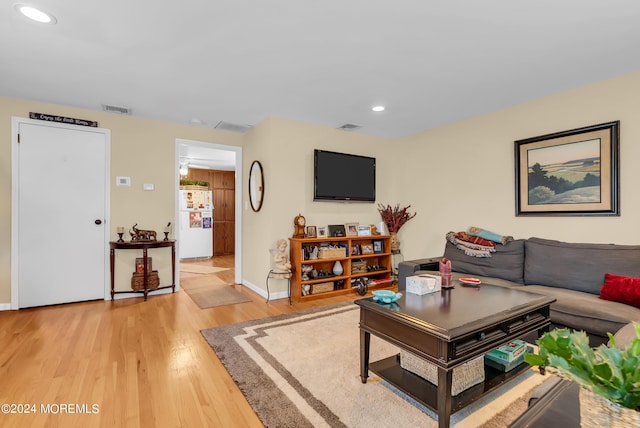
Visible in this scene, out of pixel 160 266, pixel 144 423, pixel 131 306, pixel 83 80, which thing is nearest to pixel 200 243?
pixel 160 266

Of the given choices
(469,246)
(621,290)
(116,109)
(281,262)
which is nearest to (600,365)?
(621,290)

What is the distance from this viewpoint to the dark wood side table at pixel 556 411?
0.82 m

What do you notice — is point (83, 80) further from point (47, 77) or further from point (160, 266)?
point (160, 266)

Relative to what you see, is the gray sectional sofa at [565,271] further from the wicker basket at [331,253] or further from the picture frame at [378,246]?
the picture frame at [378,246]

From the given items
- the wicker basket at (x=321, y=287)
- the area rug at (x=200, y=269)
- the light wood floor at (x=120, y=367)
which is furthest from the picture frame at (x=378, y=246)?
the area rug at (x=200, y=269)

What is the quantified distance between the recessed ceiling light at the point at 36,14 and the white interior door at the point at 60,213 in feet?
6.69

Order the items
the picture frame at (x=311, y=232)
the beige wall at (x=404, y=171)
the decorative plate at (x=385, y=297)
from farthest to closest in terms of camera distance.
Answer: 1. the picture frame at (x=311, y=232)
2. the beige wall at (x=404, y=171)
3. the decorative plate at (x=385, y=297)

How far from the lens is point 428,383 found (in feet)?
5.63

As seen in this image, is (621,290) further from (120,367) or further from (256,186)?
(256,186)

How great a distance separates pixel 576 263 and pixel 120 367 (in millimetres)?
3829

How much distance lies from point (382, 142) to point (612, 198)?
2.97 metres

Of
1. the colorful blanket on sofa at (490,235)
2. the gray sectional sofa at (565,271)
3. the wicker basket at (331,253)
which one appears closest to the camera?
the gray sectional sofa at (565,271)

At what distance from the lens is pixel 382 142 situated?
→ 502cm

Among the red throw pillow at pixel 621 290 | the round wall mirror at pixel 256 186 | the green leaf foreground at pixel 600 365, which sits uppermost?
the round wall mirror at pixel 256 186
